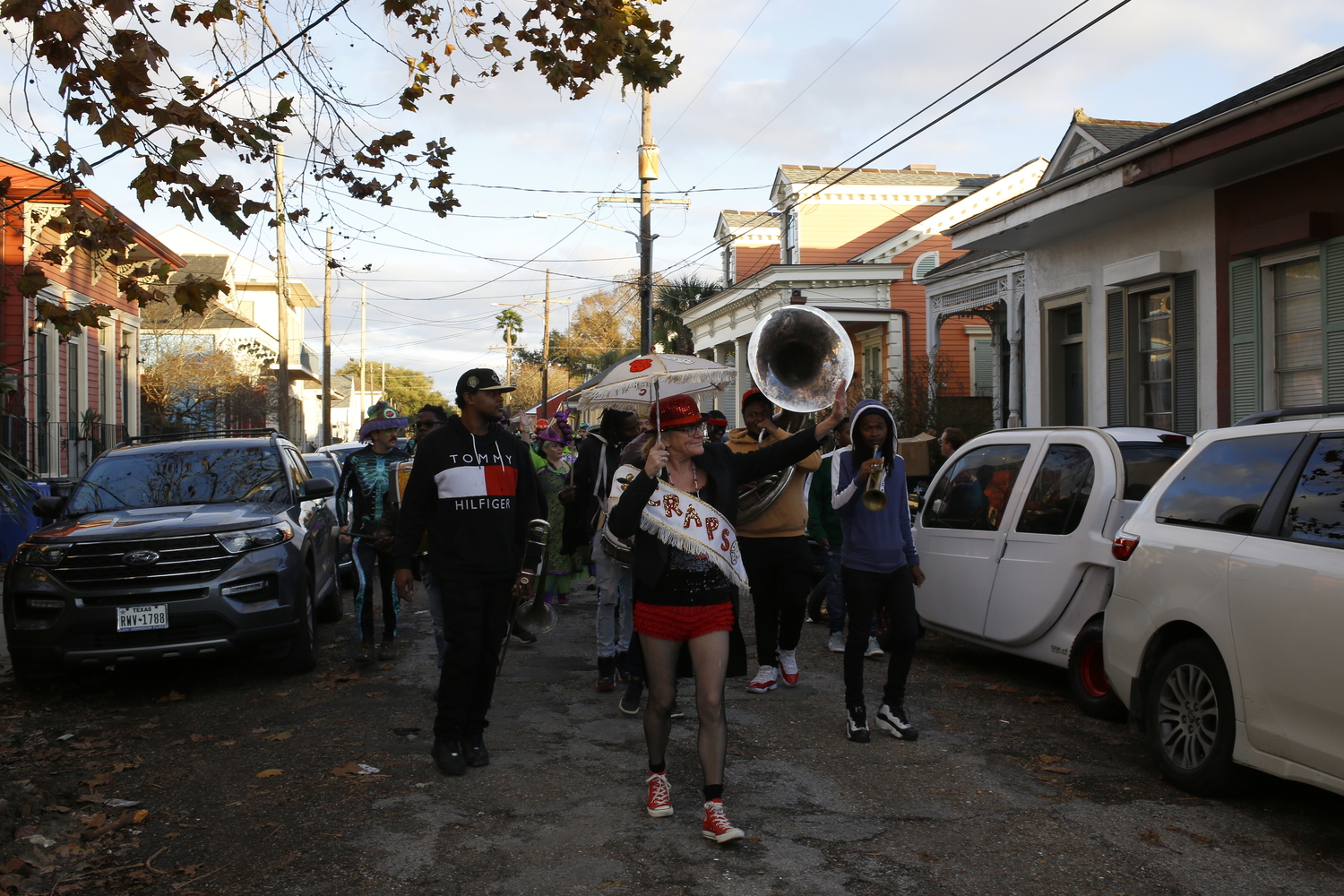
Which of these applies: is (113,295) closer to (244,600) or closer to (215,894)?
(244,600)

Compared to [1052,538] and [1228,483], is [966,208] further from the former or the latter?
[1228,483]

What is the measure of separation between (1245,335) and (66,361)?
20.2m

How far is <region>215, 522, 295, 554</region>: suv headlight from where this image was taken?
7715 mm

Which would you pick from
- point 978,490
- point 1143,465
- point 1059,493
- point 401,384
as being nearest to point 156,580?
point 978,490

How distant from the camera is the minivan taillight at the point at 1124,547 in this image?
5.73 meters

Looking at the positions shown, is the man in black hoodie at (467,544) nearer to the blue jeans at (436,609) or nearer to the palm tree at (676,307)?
the blue jeans at (436,609)

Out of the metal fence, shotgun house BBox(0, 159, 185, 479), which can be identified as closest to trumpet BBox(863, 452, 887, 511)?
shotgun house BBox(0, 159, 185, 479)

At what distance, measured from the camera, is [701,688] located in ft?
15.7

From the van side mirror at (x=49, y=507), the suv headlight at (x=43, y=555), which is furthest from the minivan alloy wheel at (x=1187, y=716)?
the van side mirror at (x=49, y=507)

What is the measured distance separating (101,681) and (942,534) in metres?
6.31

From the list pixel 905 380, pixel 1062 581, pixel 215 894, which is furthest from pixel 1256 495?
pixel 905 380

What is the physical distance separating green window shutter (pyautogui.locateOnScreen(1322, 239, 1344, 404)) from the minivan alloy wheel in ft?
19.6

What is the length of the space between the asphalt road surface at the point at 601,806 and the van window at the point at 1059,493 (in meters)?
1.14

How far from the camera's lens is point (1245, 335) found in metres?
11.2
